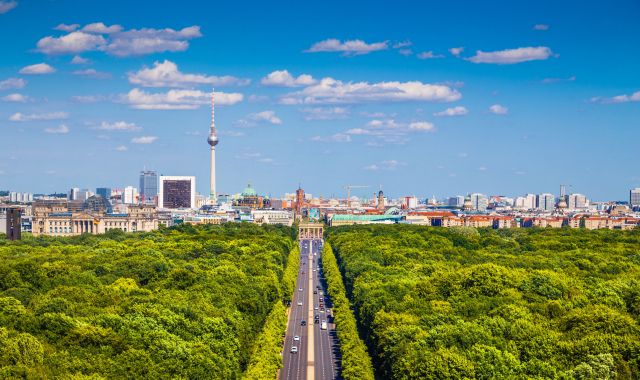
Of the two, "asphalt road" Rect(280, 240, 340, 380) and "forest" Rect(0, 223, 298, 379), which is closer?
"forest" Rect(0, 223, 298, 379)

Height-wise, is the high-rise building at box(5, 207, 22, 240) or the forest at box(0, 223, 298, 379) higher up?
the high-rise building at box(5, 207, 22, 240)

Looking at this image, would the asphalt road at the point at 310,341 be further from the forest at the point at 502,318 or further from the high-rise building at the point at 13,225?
the high-rise building at the point at 13,225

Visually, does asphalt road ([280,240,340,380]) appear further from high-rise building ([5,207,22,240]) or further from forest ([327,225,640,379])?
high-rise building ([5,207,22,240])

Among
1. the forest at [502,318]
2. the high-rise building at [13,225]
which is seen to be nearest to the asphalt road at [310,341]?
the forest at [502,318]

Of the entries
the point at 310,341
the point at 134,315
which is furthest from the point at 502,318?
the point at 310,341

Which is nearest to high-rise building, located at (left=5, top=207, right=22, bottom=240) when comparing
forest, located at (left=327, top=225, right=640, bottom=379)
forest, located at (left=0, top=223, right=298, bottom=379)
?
forest, located at (left=0, top=223, right=298, bottom=379)

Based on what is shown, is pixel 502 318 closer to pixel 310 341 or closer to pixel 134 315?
pixel 134 315

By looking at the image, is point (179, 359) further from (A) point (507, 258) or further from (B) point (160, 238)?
(B) point (160, 238)
